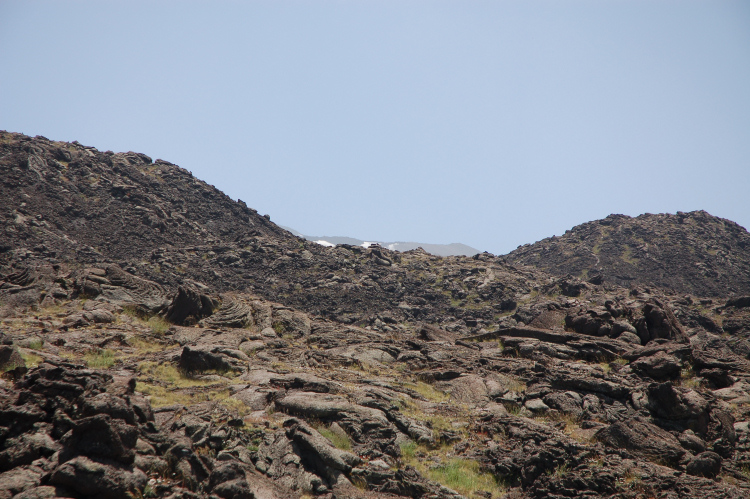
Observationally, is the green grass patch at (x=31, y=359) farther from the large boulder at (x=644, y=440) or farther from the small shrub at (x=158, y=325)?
the large boulder at (x=644, y=440)

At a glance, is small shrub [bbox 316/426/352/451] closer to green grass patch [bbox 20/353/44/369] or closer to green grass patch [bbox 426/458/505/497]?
green grass patch [bbox 426/458/505/497]

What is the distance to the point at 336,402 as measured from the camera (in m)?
16.9

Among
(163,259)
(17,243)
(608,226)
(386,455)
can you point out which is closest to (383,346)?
(386,455)

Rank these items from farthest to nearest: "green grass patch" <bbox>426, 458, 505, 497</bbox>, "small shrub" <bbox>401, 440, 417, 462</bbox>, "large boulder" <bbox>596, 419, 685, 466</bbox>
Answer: "small shrub" <bbox>401, 440, 417, 462</bbox> → "large boulder" <bbox>596, 419, 685, 466</bbox> → "green grass patch" <bbox>426, 458, 505, 497</bbox>

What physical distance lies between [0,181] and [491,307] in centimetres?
6966

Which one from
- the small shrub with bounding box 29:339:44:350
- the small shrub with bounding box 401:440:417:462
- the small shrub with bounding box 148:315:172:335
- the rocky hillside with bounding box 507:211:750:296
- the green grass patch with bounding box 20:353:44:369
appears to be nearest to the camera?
the small shrub with bounding box 401:440:417:462

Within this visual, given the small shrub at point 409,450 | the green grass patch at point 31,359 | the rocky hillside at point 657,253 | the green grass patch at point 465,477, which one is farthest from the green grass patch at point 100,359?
the rocky hillside at point 657,253

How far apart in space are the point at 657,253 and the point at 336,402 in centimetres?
10245

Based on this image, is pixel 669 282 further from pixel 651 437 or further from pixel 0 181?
pixel 0 181

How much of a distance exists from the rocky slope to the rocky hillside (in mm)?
48455

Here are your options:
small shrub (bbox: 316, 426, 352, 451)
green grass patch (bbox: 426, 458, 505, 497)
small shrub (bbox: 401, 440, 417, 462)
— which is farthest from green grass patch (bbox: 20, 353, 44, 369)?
green grass patch (bbox: 426, 458, 505, 497)

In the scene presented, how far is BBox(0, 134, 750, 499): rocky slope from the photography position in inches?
396

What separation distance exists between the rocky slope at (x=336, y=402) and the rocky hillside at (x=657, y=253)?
159 feet

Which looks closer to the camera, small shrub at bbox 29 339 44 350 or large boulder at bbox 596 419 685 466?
large boulder at bbox 596 419 685 466
